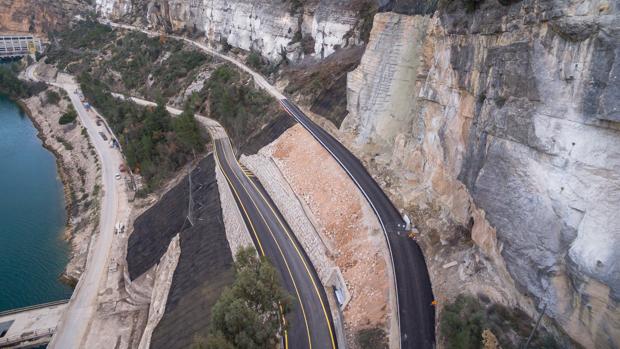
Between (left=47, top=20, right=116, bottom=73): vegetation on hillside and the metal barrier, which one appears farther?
(left=47, top=20, right=116, bottom=73): vegetation on hillside

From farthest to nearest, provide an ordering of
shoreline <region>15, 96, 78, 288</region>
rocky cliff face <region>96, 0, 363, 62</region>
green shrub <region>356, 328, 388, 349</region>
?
rocky cliff face <region>96, 0, 363, 62</region>
shoreline <region>15, 96, 78, 288</region>
green shrub <region>356, 328, 388, 349</region>

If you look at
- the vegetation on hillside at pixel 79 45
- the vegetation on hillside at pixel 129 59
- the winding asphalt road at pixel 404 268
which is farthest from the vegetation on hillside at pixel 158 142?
the vegetation on hillside at pixel 79 45

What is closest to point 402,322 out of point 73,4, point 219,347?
point 219,347

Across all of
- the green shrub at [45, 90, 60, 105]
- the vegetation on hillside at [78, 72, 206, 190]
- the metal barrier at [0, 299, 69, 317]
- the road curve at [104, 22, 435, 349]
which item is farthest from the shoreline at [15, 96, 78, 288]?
the road curve at [104, 22, 435, 349]

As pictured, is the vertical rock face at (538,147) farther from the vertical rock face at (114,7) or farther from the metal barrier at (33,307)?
the vertical rock face at (114,7)

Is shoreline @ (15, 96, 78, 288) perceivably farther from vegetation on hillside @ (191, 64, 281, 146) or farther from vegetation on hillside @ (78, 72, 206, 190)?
vegetation on hillside @ (191, 64, 281, 146)

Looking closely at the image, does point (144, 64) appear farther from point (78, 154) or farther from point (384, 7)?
point (384, 7)
